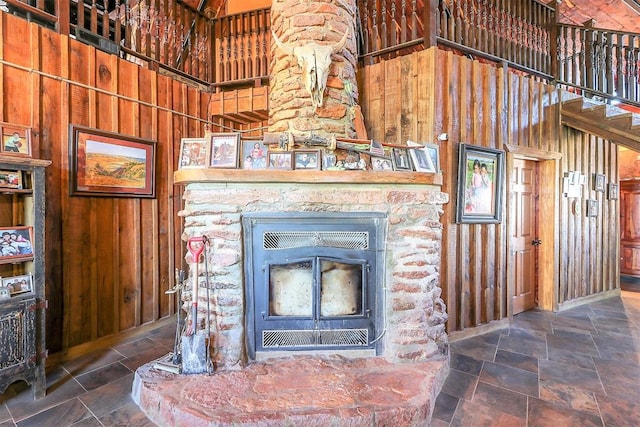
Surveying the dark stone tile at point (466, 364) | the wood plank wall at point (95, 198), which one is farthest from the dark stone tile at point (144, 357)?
the dark stone tile at point (466, 364)

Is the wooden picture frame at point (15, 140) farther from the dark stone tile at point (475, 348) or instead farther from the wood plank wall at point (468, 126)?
the dark stone tile at point (475, 348)

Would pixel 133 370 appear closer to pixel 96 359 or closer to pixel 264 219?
pixel 96 359

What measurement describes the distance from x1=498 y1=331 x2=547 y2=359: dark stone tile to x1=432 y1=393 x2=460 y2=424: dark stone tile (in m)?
1.08

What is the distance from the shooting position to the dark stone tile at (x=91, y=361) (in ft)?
7.95

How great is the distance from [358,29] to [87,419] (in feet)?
13.3

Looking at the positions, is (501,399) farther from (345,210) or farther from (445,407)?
(345,210)

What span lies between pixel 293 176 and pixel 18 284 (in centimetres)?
192

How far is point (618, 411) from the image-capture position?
1947 millimetres

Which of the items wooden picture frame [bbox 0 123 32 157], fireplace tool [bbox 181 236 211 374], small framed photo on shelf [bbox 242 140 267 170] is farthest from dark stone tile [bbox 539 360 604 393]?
wooden picture frame [bbox 0 123 32 157]

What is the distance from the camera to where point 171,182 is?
3.40 m

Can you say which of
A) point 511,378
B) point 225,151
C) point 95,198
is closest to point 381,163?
point 225,151

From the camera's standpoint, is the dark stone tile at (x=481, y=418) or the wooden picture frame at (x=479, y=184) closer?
the dark stone tile at (x=481, y=418)

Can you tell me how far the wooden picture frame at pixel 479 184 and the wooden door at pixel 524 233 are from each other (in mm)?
506

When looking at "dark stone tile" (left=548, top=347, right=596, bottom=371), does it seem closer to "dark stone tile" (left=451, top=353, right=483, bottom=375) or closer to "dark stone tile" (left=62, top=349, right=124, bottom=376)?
"dark stone tile" (left=451, top=353, right=483, bottom=375)
